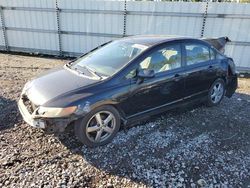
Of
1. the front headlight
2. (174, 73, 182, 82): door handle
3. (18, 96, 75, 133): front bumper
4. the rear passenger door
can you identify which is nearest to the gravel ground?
(18, 96, 75, 133): front bumper

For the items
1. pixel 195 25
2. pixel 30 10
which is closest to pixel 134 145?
pixel 195 25

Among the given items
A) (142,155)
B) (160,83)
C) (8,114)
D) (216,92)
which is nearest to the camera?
(142,155)

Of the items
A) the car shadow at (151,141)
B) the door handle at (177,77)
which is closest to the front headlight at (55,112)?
the car shadow at (151,141)

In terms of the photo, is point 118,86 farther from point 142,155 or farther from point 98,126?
point 142,155

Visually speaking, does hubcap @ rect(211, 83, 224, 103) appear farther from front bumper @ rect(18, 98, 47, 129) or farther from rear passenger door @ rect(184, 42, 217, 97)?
front bumper @ rect(18, 98, 47, 129)

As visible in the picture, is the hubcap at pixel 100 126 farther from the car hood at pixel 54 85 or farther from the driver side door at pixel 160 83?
the car hood at pixel 54 85

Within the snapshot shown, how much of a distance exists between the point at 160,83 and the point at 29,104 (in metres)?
2.13

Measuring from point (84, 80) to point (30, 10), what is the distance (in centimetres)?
767

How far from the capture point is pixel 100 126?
12.2 feet

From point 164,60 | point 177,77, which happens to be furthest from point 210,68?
point 164,60

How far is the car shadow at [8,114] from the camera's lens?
4.36 meters

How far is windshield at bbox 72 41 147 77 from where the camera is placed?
13.1 ft

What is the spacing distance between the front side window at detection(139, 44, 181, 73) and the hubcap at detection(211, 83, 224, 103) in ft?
Answer: 4.30

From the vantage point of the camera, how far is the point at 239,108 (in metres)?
5.35
